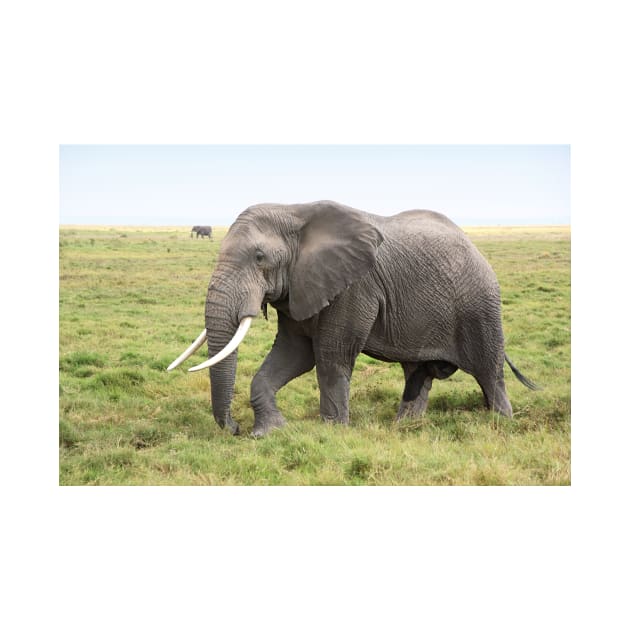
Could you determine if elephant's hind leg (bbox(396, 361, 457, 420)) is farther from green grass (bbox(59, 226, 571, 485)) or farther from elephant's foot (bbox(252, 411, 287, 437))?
elephant's foot (bbox(252, 411, 287, 437))

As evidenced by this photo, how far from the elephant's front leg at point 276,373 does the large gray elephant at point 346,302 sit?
0.03 ft

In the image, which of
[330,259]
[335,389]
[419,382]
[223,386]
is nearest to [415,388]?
[419,382]

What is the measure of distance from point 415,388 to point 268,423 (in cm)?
188

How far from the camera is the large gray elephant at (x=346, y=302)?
261 inches

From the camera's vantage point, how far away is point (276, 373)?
24.5ft

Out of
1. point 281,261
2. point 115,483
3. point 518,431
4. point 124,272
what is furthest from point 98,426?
point 124,272

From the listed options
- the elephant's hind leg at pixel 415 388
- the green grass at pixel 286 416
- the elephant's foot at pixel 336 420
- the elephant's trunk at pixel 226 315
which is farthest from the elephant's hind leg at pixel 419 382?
the elephant's trunk at pixel 226 315

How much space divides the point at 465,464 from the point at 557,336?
6992 millimetres

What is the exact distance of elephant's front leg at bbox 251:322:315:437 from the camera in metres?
7.28

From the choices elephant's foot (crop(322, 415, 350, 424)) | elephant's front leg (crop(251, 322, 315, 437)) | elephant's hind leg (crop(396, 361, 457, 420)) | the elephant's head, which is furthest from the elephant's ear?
elephant's hind leg (crop(396, 361, 457, 420))

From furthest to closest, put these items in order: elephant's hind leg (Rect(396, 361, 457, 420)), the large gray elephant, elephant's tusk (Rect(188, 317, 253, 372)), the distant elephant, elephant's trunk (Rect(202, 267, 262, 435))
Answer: the distant elephant → elephant's hind leg (Rect(396, 361, 457, 420)) → the large gray elephant → elephant's trunk (Rect(202, 267, 262, 435)) → elephant's tusk (Rect(188, 317, 253, 372))

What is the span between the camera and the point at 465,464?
6.07 m

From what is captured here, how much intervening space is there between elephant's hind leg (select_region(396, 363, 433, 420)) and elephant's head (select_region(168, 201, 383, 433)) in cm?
174

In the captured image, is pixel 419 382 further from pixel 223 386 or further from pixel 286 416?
pixel 223 386
